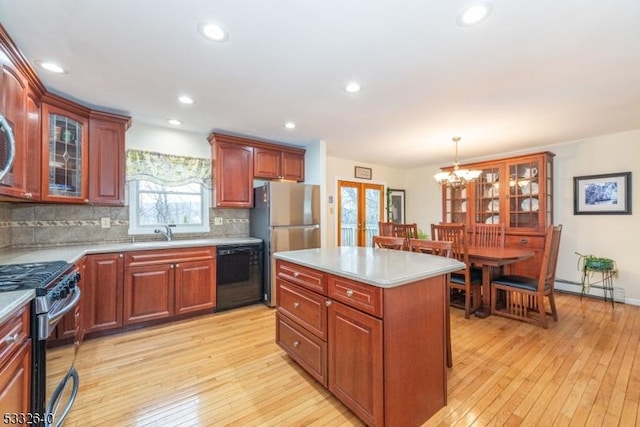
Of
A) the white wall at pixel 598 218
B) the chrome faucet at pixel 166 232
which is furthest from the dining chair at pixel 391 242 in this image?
the white wall at pixel 598 218

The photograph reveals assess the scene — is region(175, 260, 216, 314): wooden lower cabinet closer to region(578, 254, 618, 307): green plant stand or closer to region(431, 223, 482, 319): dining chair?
region(431, 223, 482, 319): dining chair

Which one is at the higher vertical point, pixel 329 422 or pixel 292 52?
pixel 292 52

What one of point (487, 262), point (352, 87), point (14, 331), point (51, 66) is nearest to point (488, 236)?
point (487, 262)

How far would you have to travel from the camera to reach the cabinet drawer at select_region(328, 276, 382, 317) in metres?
1.45

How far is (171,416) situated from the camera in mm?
1695

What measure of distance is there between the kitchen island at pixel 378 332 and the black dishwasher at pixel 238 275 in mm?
1661

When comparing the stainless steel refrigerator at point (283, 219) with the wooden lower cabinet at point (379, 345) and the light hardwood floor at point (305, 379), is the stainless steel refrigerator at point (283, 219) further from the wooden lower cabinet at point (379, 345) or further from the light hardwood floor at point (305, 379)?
the wooden lower cabinet at point (379, 345)

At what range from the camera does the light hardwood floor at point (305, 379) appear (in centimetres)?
168

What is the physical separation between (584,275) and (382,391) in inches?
171

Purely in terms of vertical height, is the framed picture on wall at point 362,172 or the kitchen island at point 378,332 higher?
the framed picture on wall at point 362,172

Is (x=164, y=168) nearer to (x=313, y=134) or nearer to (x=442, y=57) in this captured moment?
(x=313, y=134)

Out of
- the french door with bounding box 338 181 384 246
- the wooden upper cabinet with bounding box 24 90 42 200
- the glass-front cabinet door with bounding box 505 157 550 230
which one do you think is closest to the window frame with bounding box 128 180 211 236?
the wooden upper cabinet with bounding box 24 90 42 200

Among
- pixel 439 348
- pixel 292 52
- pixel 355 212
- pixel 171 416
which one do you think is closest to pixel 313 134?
pixel 292 52

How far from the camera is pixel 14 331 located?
45.4 inches
